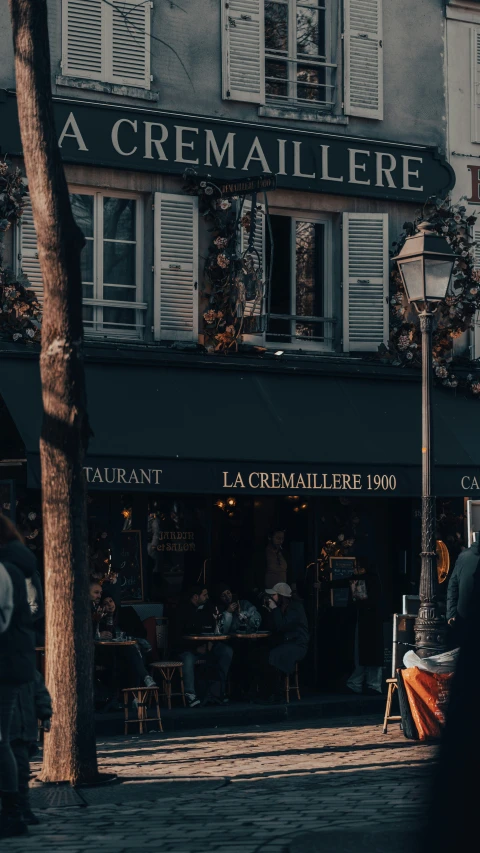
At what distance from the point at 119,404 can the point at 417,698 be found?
450 cm

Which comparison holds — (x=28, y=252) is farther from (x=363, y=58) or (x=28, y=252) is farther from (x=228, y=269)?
(x=363, y=58)

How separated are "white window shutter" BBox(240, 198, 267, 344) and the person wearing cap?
3.01 metres

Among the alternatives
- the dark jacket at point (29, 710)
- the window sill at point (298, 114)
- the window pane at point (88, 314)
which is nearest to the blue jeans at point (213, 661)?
the window pane at point (88, 314)

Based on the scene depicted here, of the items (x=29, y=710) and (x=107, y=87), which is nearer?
(x=29, y=710)

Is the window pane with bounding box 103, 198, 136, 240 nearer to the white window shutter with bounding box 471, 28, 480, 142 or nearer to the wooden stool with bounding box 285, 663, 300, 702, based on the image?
the white window shutter with bounding box 471, 28, 480, 142

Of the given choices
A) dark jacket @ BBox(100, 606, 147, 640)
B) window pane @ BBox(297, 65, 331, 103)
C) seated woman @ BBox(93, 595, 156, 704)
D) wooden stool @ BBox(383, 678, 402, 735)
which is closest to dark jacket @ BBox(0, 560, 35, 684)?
seated woman @ BBox(93, 595, 156, 704)

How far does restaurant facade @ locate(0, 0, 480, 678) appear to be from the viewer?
14.4 metres

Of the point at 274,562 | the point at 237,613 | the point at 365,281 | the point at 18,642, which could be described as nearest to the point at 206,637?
the point at 237,613

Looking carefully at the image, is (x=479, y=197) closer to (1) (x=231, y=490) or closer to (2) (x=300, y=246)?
(2) (x=300, y=246)

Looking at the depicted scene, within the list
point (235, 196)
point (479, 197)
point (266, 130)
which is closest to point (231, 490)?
point (235, 196)

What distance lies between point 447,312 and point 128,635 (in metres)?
5.87

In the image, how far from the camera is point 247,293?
1536cm

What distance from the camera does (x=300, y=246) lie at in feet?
54.5

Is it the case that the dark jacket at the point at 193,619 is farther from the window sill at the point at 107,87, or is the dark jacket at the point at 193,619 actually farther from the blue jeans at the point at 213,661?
the window sill at the point at 107,87
